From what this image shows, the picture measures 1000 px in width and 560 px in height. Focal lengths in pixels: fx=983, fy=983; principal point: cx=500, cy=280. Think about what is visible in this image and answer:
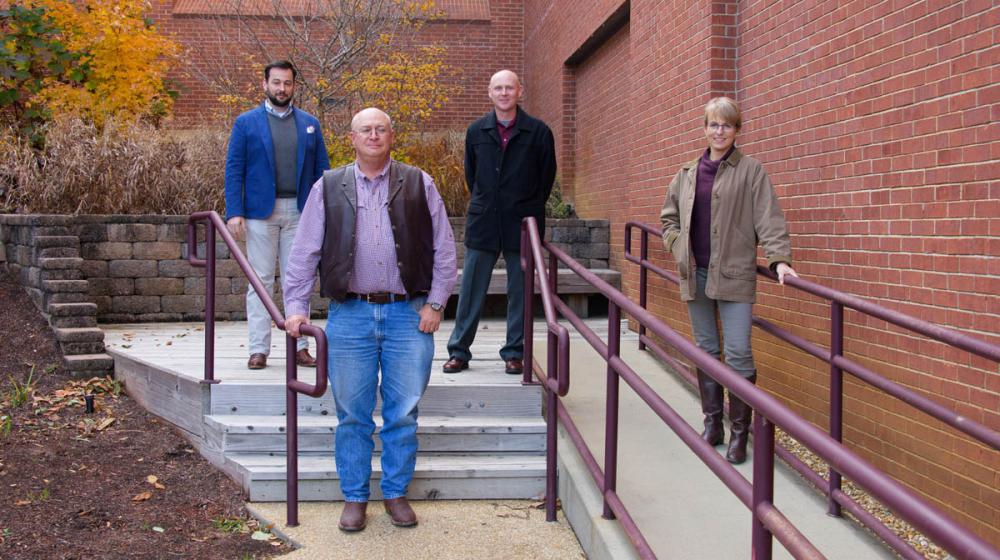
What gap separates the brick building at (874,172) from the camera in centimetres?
369

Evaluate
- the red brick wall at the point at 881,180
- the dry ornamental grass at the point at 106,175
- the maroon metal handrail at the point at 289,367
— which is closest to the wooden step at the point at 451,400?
the maroon metal handrail at the point at 289,367

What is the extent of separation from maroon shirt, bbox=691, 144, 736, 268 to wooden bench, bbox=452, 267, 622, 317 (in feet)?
14.1

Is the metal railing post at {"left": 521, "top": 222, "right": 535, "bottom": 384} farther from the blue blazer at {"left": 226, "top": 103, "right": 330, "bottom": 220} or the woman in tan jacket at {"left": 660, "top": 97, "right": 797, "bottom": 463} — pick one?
the blue blazer at {"left": 226, "top": 103, "right": 330, "bottom": 220}

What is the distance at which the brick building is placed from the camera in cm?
369

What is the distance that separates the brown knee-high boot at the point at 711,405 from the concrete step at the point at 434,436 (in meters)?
0.85

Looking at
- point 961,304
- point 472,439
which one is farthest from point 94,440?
point 961,304

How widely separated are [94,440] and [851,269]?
4.26m

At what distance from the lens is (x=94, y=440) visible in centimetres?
570

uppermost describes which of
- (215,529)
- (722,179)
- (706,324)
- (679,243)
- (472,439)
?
(722,179)

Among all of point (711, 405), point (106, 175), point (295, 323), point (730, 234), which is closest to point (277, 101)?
point (295, 323)

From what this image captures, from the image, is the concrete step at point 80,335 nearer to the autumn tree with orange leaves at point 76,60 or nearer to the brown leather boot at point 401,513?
the brown leather boot at point 401,513

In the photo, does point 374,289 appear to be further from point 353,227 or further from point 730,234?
point 730,234

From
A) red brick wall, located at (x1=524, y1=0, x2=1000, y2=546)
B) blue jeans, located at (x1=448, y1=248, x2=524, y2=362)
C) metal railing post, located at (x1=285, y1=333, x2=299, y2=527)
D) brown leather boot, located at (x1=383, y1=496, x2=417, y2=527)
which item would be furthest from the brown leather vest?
red brick wall, located at (x1=524, y1=0, x2=1000, y2=546)

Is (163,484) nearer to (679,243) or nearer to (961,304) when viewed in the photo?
(679,243)
